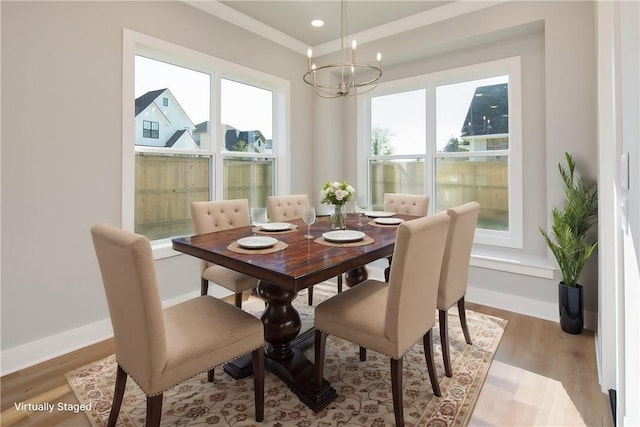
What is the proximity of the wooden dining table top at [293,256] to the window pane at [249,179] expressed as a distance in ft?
4.85

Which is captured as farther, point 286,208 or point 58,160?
point 286,208

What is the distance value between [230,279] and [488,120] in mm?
3003

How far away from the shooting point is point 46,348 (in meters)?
2.31

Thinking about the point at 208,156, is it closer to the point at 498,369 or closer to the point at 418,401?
the point at 418,401

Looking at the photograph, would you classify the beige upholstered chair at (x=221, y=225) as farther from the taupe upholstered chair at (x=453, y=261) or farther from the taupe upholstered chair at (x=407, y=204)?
the taupe upholstered chair at (x=407, y=204)

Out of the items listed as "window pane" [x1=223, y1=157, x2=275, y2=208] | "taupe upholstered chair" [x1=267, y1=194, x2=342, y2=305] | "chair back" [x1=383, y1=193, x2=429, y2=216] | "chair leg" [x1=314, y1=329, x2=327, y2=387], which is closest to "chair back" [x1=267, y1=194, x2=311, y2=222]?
"taupe upholstered chair" [x1=267, y1=194, x2=342, y2=305]

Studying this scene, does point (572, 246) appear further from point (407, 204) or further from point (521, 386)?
point (407, 204)

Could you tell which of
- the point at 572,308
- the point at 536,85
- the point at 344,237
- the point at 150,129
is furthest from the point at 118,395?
the point at 536,85

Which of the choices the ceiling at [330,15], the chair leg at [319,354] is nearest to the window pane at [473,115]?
the ceiling at [330,15]

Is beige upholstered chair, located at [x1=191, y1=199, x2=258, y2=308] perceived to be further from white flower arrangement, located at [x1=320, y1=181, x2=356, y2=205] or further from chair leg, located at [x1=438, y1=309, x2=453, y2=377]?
chair leg, located at [x1=438, y1=309, x2=453, y2=377]

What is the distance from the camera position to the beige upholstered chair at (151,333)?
4.16 feet

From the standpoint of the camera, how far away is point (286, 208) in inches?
128

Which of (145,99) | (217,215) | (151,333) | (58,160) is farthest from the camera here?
(145,99)

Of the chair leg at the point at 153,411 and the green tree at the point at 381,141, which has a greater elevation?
the green tree at the point at 381,141
